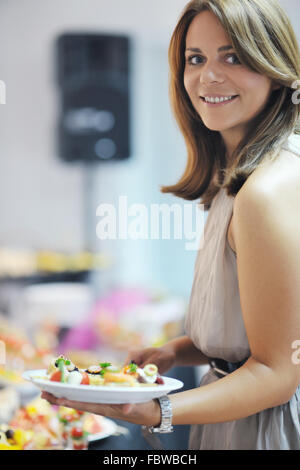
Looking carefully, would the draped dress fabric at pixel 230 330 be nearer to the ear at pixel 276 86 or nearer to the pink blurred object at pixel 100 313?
the ear at pixel 276 86

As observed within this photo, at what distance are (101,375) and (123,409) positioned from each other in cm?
6

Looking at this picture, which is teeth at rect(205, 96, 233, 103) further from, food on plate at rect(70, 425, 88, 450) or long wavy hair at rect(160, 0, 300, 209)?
food on plate at rect(70, 425, 88, 450)

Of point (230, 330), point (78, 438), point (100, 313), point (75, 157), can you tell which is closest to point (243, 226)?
point (230, 330)

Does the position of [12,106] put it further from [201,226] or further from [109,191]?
[201,226]

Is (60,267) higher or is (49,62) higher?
(49,62)

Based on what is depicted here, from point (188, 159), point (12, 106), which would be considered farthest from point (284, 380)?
point (12, 106)

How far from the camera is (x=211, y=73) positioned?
2.79 feet

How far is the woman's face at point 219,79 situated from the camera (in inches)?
32.8

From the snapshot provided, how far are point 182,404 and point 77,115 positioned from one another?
2213mm

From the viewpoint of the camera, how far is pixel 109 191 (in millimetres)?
2805

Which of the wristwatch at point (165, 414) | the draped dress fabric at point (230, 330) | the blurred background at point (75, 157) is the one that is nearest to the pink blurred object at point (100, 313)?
the blurred background at point (75, 157)

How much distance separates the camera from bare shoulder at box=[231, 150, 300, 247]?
76cm
